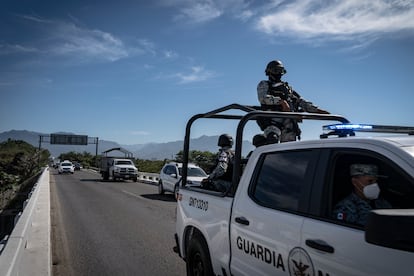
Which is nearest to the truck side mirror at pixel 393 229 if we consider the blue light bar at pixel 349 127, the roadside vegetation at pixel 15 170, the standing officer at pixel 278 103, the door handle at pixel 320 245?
the door handle at pixel 320 245

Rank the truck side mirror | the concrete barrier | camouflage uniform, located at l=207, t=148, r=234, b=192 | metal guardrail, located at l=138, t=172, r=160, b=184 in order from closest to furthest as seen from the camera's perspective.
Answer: the truck side mirror
the concrete barrier
camouflage uniform, located at l=207, t=148, r=234, b=192
metal guardrail, located at l=138, t=172, r=160, b=184

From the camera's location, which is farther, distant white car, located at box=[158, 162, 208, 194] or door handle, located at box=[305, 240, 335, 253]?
distant white car, located at box=[158, 162, 208, 194]

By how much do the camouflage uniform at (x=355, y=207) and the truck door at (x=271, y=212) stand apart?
10.8 inches

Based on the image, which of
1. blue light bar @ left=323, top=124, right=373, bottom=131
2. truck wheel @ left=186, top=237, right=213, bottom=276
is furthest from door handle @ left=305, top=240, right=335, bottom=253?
truck wheel @ left=186, top=237, right=213, bottom=276

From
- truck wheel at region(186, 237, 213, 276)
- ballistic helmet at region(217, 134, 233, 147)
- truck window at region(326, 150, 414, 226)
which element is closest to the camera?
truck window at region(326, 150, 414, 226)

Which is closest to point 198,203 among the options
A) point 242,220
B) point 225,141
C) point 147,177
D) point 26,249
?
point 242,220

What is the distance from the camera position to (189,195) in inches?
205

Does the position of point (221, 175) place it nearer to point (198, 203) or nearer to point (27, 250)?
point (198, 203)

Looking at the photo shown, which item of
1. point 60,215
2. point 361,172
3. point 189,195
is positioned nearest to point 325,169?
point 361,172

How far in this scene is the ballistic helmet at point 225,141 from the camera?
6.35 m

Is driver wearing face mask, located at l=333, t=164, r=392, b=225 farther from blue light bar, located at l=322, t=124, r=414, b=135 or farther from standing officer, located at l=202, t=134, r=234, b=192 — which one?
standing officer, located at l=202, t=134, r=234, b=192

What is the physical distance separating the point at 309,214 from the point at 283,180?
53 centimetres

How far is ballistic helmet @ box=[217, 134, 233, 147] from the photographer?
6.35m

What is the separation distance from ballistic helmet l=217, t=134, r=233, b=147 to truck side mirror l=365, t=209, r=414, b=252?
439 centimetres
